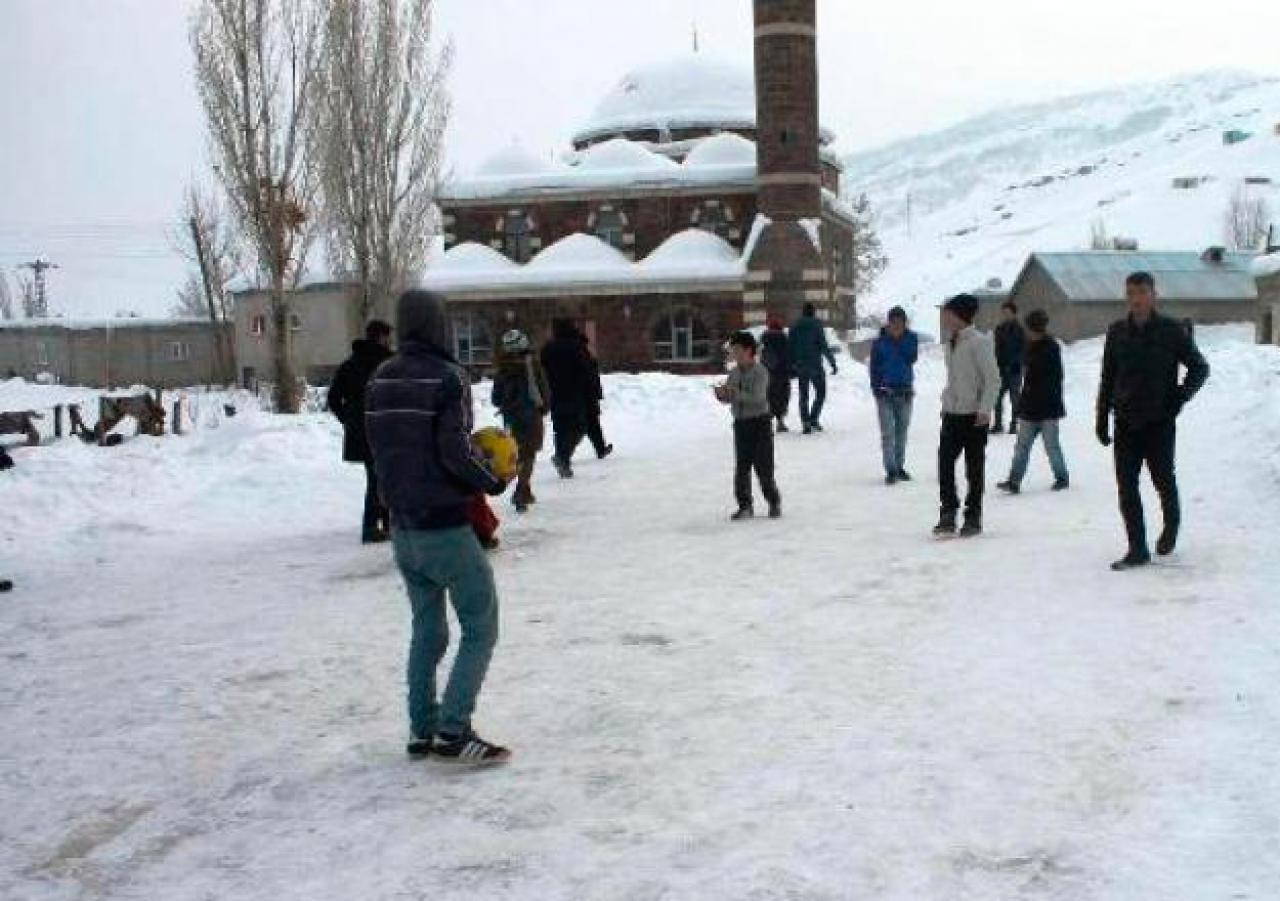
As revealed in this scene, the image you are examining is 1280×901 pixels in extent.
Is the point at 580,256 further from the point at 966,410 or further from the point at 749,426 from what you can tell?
the point at 966,410

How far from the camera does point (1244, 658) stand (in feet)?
19.2

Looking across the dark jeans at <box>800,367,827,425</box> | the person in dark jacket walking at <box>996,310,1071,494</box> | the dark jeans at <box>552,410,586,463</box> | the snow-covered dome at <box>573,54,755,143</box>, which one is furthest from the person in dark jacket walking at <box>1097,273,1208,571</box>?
the snow-covered dome at <box>573,54,755,143</box>

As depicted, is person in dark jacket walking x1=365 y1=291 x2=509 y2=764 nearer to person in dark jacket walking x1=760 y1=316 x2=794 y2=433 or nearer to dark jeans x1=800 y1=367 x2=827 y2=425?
person in dark jacket walking x1=760 y1=316 x2=794 y2=433

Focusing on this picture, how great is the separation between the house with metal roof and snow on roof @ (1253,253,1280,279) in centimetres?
988

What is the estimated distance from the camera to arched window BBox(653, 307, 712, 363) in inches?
1561

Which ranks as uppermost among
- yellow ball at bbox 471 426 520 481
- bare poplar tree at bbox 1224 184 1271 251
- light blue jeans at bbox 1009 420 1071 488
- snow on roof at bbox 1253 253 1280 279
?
bare poplar tree at bbox 1224 184 1271 251

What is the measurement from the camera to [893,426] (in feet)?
42.3

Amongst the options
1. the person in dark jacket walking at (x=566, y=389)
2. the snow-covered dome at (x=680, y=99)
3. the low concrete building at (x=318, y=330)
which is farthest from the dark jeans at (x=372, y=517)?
the low concrete building at (x=318, y=330)

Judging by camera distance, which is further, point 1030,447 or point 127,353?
point 127,353

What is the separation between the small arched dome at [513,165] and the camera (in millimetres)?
45250

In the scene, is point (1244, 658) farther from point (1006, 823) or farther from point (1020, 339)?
point (1020, 339)

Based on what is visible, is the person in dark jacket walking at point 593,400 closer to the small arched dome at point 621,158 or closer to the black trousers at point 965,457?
the black trousers at point 965,457

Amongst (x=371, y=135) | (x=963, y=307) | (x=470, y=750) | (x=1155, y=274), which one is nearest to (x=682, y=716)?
(x=470, y=750)

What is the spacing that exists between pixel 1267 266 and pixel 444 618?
40.6 metres
